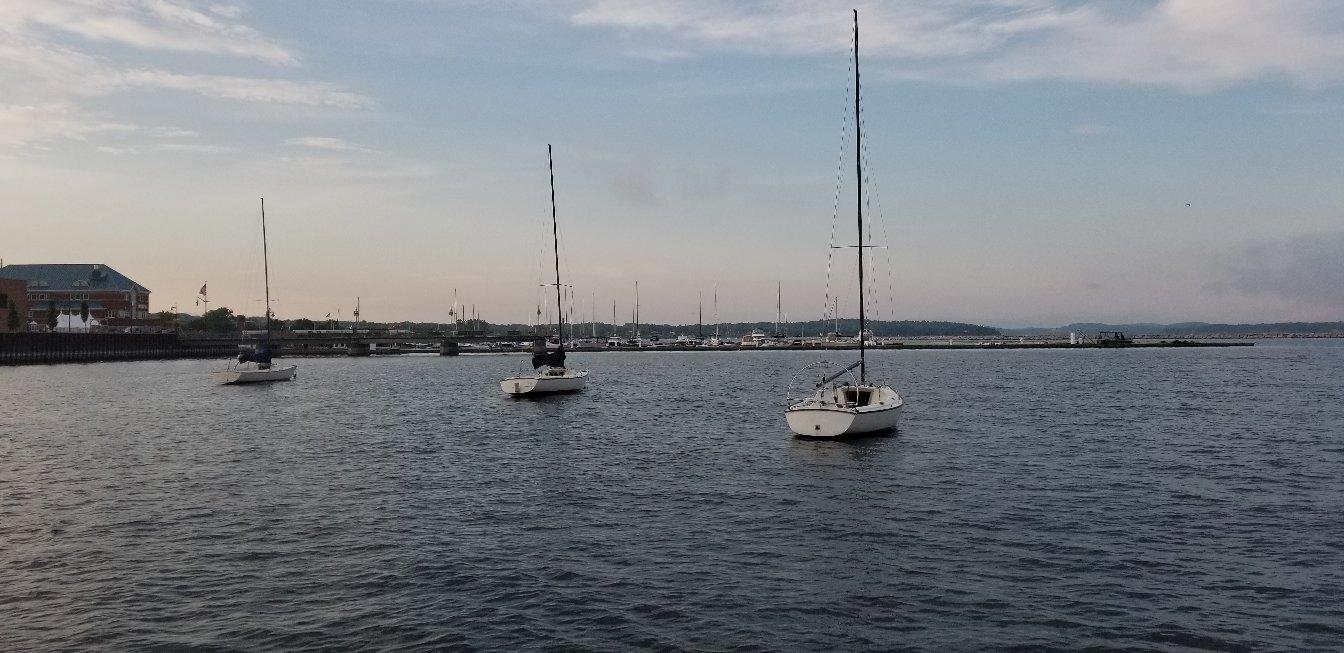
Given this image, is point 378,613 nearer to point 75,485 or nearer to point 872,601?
point 872,601

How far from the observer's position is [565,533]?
24.9 meters

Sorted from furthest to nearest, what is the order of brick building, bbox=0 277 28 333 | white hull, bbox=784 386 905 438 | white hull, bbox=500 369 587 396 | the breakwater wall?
1. brick building, bbox=0 277 28 333
2. the breakwater wall
3. white hull, bbox=500 369 587 396
4. white hull, bbox=784 386 905 438

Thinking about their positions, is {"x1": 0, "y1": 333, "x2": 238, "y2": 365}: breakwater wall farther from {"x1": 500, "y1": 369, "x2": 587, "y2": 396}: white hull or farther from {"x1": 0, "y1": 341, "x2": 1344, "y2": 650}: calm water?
{"x1": 0, "y1": 341, "x2": 1344, "y2": 650}: calm water

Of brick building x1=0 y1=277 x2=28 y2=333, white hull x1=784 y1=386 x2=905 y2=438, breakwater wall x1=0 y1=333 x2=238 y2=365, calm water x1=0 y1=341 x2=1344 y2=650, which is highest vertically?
brick building x1=0 y1=277 x2=28 y2=333

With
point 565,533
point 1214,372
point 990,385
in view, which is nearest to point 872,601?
point 565,533

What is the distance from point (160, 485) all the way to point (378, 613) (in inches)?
796

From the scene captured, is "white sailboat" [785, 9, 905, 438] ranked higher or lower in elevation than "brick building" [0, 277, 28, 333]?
lower

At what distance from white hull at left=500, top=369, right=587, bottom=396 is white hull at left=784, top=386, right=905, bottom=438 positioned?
33.2 m

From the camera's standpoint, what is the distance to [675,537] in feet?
79.3

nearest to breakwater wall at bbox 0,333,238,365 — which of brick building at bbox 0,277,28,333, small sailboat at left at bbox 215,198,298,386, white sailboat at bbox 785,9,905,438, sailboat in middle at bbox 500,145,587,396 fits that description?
brick building at bbox 0,277,28,333

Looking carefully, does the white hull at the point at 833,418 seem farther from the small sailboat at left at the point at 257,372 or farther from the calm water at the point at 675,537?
the small sailboat at left at the point at 257,372

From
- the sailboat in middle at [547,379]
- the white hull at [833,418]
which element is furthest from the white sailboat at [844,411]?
the sailboat in middle at [547,379]

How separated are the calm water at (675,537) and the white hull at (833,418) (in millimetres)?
829

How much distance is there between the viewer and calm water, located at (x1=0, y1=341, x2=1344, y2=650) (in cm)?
1686
